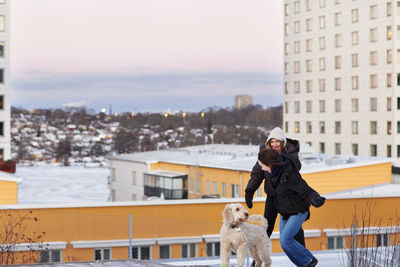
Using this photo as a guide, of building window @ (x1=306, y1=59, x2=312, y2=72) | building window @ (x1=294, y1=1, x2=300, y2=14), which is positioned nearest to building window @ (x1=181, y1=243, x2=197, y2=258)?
building window @ (x1=306, y1=59, x2=312, y2=72)

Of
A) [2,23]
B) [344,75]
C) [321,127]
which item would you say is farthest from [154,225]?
[321,127]

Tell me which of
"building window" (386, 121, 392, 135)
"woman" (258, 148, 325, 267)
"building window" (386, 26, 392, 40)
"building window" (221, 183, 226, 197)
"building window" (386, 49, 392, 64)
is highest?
"building window" (386, 26, 392, 40)

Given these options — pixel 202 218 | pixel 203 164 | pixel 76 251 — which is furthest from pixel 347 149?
pixel 76 251

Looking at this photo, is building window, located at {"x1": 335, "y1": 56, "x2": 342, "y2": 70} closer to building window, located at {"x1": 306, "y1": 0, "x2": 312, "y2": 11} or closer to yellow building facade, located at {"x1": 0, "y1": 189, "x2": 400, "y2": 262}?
building window, located at {"x1": 306, "y1": 0, "x2": 312, "y2": 11}

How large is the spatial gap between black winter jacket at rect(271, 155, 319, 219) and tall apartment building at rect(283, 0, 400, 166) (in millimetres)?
57620

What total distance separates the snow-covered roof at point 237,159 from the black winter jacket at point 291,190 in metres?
31.9

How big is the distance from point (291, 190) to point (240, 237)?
786 mm

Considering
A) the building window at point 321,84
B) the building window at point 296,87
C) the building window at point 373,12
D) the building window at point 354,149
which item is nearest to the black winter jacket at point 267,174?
the building window at point 373,12

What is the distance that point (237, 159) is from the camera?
4853 cm

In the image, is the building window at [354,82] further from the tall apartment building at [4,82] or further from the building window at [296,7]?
the tall apartment building at [4,82]

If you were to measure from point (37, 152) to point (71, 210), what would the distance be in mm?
115473

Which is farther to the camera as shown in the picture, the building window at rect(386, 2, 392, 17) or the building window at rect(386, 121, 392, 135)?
the building window at rect(386, 2, 392, 17)

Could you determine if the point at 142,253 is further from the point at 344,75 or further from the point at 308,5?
the point at 308,5

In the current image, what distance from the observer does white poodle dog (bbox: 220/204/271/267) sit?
22.1 ft
